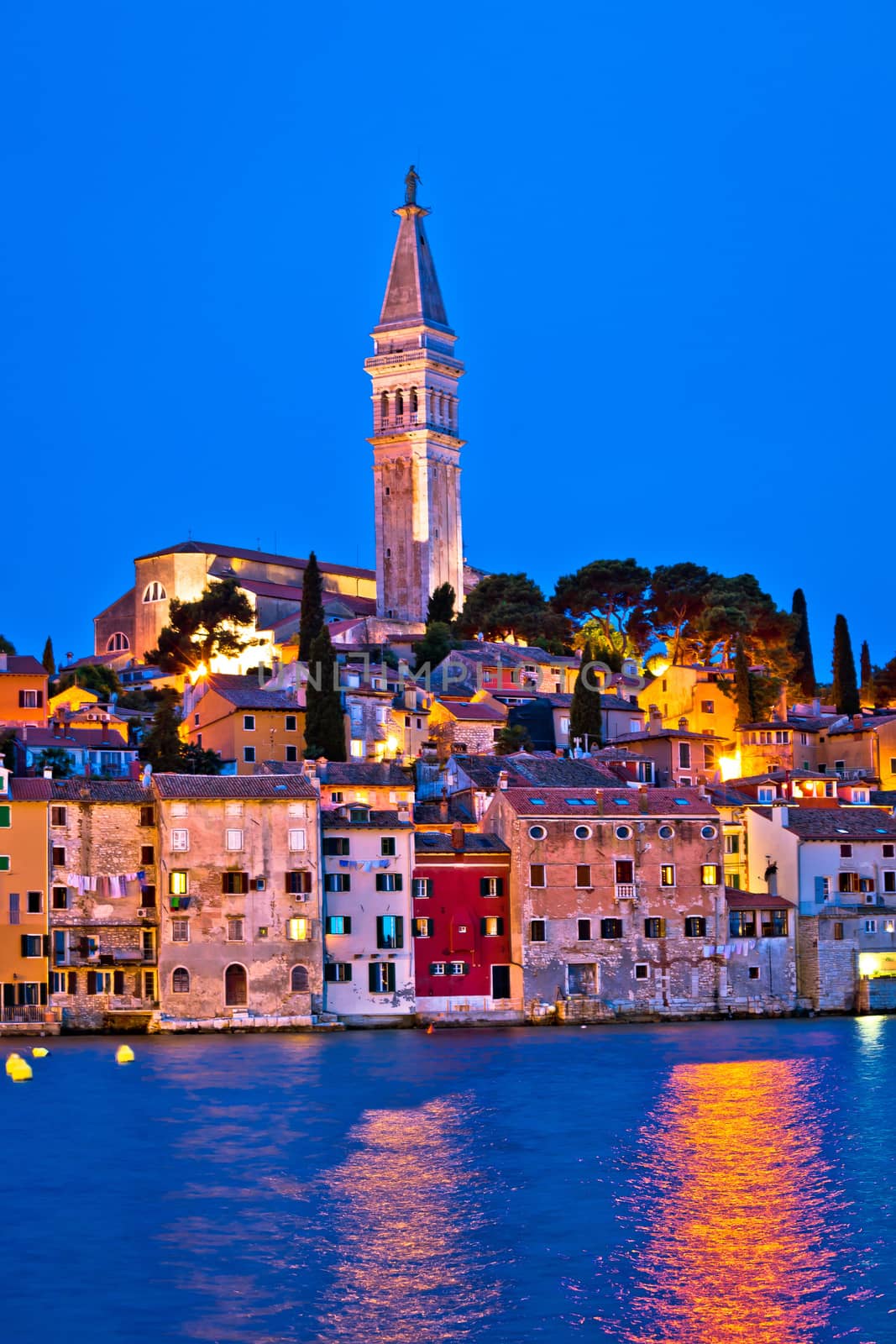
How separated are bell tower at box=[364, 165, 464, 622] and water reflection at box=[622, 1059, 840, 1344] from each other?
6655 cm

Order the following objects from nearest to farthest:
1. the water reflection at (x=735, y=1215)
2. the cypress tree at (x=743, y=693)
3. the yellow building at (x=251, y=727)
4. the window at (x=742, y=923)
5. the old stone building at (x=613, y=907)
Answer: the water reflection at (x=735, y=1215) → the old stone building at (x=613, y=907) → the window at (x=742, y=923) → the yellow building at (x=251, y=727) → the cypress tree at (x=743, y=693)

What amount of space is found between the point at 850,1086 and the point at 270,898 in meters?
16.2

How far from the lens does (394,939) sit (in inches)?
2025

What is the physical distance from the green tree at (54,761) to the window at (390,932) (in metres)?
15.9

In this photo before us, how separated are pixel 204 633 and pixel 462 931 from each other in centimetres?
4003

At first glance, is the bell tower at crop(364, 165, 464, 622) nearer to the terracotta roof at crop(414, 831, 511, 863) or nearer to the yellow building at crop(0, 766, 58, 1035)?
the terracotta roof at crop(414, 831, 511, 863)

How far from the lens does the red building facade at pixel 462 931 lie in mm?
51750

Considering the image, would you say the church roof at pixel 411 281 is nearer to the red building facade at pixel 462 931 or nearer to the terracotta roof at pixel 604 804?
the terracotta roof at pixel 604 804

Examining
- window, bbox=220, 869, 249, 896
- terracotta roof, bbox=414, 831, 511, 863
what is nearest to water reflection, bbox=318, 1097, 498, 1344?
window, bbox=220, 869, 249, 896

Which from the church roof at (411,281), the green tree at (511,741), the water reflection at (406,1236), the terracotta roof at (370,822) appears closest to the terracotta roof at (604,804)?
the terracotta roof at (370,822)

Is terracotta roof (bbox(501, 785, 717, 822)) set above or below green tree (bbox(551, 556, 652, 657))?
below

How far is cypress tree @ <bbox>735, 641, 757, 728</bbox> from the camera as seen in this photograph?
72625 mm

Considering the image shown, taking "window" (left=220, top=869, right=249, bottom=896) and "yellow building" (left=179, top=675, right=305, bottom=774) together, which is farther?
"yellow building" (left=179, top=675, right=305, bottom=774)

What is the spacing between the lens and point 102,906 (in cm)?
5056
